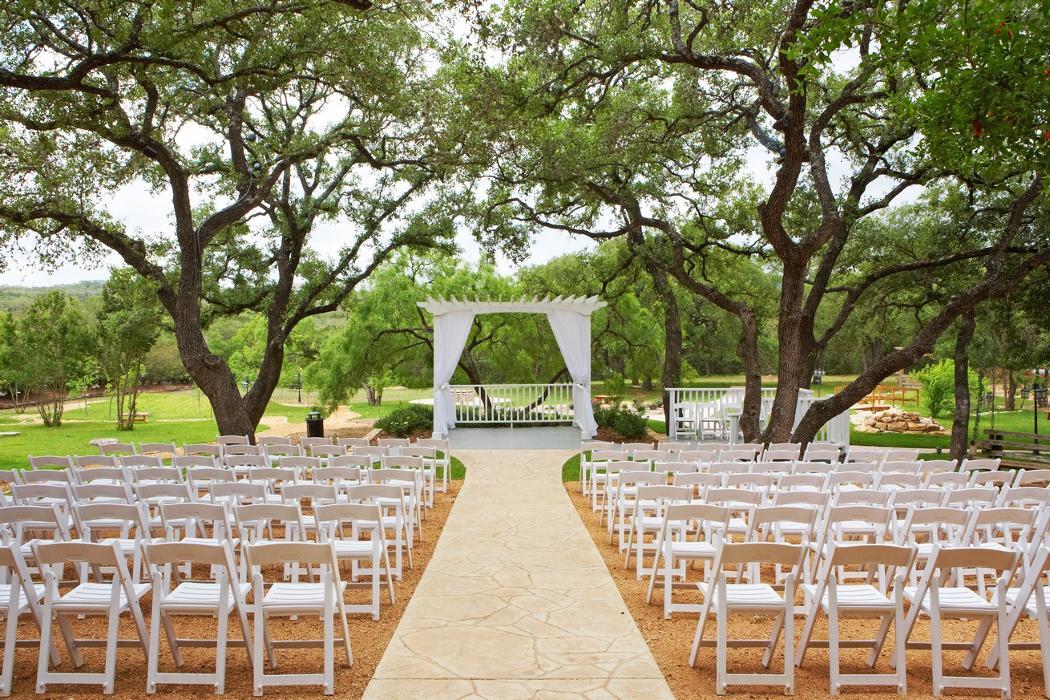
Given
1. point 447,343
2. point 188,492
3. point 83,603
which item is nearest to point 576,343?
point 447,343

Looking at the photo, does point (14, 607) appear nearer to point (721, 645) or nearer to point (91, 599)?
point (91, 599)

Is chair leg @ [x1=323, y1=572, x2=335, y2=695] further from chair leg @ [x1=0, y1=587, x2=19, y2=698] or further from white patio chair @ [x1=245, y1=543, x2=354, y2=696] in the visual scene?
chair leg @ [x1=0, y1=587, x2=19, y2=698]

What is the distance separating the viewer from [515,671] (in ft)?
14.0

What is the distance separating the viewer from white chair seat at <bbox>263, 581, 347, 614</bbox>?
4.19 meters

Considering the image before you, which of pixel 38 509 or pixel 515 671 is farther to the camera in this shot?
pixel 38 509

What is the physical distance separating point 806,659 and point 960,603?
3.00 ft

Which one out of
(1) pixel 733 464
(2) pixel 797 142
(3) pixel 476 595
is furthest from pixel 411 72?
(3) pixel 476 595

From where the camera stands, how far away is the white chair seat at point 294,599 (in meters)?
4.19

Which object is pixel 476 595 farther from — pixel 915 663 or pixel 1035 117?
pixel 1035 117

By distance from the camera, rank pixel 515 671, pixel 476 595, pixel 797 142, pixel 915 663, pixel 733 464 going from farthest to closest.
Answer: pixel 797 142 < pixel 733 464 < pixel 476 595 < pixel 915 663 < pixel 515 671

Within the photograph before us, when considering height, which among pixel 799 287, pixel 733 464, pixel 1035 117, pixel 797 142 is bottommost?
pixel 733 464

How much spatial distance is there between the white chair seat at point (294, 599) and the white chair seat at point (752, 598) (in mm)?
2180

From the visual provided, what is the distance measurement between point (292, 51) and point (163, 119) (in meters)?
3.81

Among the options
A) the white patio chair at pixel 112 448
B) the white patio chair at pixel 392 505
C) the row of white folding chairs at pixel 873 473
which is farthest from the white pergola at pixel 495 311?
the white patio chair at pixel 392 505
